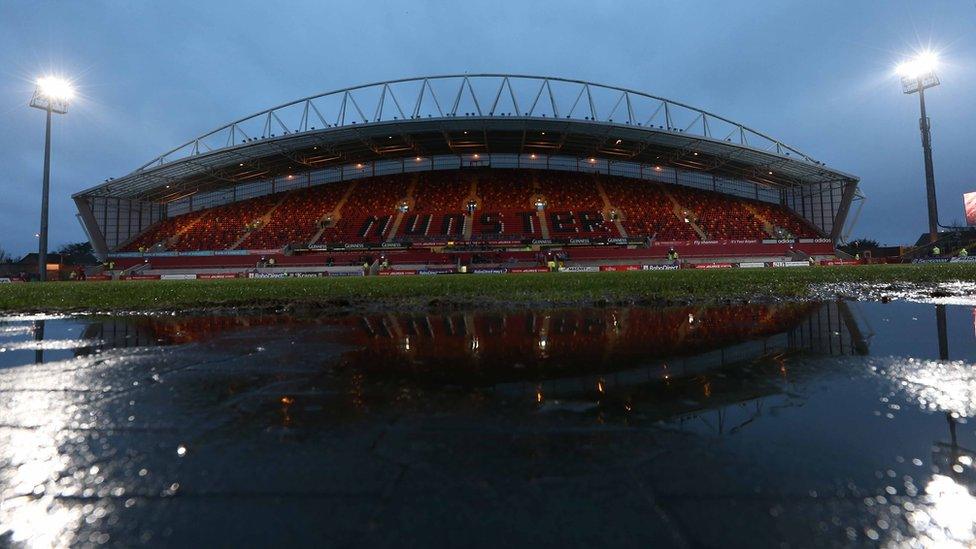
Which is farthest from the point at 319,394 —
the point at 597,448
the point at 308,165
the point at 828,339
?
the point at 308,165

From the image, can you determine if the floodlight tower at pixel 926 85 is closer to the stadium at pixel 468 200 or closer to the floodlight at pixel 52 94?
the stadium at pixel 468 200

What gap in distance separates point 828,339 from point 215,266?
42.5 meters

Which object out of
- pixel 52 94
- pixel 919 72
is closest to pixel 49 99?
pixel 52 94

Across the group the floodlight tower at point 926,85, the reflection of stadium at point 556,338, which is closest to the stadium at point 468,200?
the floodlight tower at point 926,85

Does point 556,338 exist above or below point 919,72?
below

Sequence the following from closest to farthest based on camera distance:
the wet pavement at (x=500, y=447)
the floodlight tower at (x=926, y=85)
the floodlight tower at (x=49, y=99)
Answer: the wet pavement at (x=500, y=447) → the floodlight tower at (x=49, y=99) → the floodlight tower at (x=926, y=85)

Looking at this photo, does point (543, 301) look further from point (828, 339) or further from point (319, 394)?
point (319, 394)

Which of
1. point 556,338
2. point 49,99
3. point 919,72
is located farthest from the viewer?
point 919,72

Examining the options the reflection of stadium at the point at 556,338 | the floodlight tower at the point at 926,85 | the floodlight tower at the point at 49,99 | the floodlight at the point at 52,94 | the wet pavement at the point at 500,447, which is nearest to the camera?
the wet pavement at the point at 500,447

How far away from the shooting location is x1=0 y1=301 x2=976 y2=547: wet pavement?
110 cm

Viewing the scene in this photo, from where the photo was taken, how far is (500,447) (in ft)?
5.22

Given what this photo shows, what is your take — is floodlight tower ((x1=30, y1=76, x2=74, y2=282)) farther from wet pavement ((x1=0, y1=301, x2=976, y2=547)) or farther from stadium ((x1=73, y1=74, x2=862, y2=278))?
wet pavement ((x1=0, y1=301, x2=976, y2=547))

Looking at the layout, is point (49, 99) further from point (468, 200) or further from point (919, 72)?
point (919, 72)

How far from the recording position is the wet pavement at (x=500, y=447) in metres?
1.10
